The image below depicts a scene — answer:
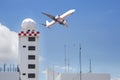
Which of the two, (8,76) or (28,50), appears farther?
(28,50)

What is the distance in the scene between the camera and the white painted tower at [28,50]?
10169 cm

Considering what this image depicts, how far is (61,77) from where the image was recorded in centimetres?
11462

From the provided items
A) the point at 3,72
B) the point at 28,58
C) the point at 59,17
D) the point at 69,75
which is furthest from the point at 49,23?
the point at 3,72

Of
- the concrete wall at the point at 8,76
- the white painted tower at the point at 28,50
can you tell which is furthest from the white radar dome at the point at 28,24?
the concrete wall at the point at 8,76

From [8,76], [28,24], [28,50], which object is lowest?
[8,76]

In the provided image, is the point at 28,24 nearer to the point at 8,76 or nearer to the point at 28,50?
the point at 28,50

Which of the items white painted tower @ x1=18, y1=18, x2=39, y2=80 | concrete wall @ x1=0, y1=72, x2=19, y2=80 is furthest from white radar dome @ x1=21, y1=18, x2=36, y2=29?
concrete wall @ x1=0, y1=72, x2=19, y2=80

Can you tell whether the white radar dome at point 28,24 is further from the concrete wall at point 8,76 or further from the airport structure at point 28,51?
the concrete wall at point 8,76

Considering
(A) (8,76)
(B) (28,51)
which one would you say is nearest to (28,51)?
(B) (28,51)

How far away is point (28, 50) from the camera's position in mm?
103438

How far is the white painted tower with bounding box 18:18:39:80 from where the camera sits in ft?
334

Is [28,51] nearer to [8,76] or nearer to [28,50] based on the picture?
[28,50]

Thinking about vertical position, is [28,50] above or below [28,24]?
below

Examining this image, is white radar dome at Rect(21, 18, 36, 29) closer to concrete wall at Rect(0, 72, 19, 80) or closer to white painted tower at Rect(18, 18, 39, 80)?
white painted tower at Rect(18, 18, 39, 80)
